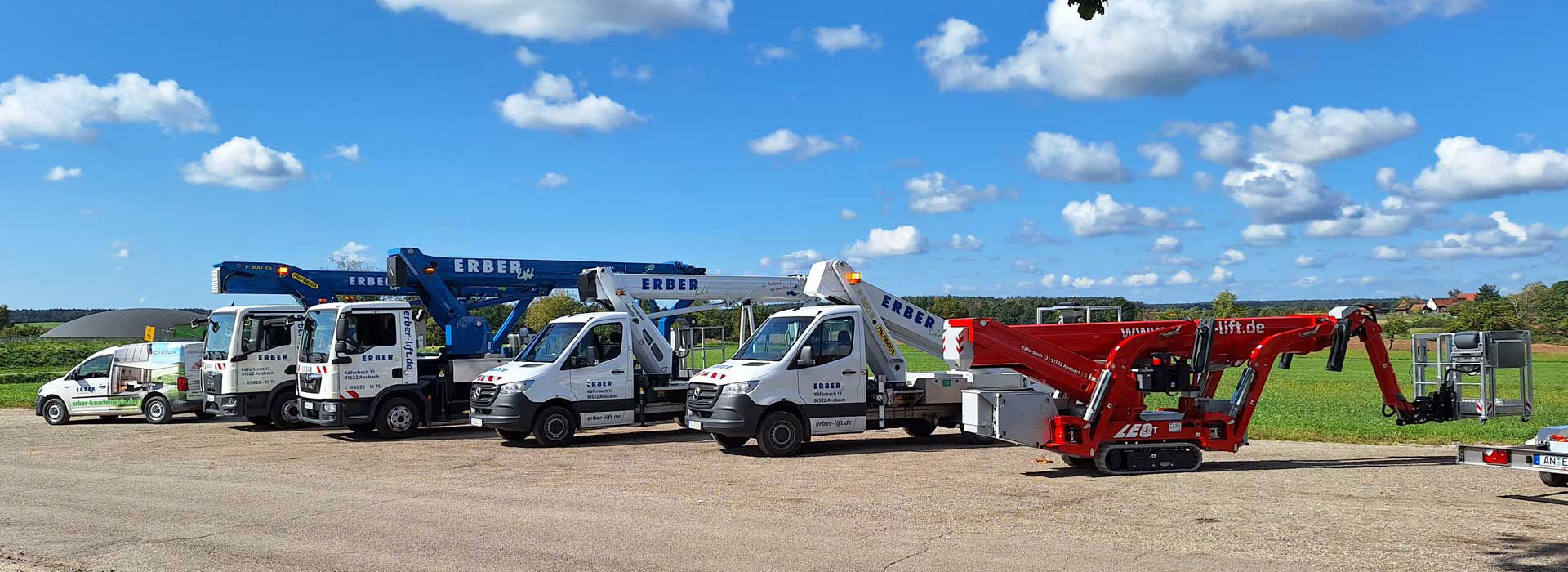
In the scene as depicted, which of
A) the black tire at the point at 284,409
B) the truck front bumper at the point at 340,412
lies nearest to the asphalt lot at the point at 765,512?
the truck front bumper at the point at 340,412

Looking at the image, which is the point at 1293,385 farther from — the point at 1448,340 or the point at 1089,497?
the point at 1089,497

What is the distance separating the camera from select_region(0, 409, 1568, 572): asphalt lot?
28.1ft

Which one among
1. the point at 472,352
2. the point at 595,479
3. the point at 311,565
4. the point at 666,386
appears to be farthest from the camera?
the point at 472,352

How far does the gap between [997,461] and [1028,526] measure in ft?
16.9

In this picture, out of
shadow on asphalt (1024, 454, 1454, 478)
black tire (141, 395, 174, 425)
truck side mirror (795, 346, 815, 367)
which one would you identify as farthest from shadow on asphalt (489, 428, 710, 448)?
black tire (141, 395, 174, 425)

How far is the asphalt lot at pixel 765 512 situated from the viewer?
8.58m

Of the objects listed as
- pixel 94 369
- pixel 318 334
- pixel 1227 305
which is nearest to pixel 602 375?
pixel 318 334

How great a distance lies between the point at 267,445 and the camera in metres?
18.5

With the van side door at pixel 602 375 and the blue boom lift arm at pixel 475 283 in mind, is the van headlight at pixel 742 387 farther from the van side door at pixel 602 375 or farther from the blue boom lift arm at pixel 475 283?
the blue boom lift arm at pixel 475 283

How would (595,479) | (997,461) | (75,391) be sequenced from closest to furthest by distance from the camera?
(595,479) < (997,461) < (75,391)

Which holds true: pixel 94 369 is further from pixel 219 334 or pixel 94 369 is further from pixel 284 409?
pixel 284 409

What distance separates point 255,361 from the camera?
21094 millimetres

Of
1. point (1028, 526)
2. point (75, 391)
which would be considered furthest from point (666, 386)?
point (75, 391)

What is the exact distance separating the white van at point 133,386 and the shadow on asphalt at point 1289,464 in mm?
17995
